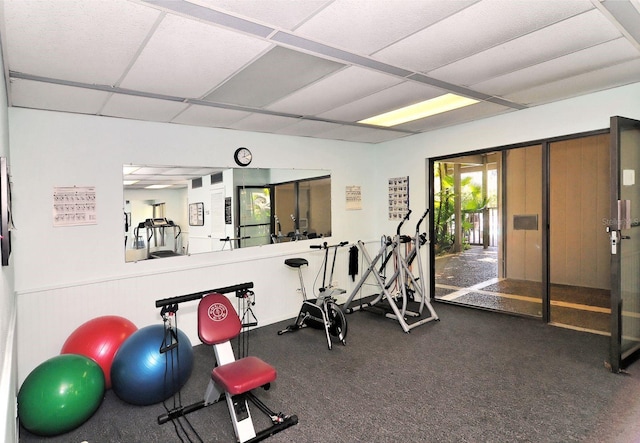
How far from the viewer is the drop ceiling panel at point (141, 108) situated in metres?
3.08

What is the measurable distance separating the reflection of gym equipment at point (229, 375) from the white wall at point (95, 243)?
1.08 metres

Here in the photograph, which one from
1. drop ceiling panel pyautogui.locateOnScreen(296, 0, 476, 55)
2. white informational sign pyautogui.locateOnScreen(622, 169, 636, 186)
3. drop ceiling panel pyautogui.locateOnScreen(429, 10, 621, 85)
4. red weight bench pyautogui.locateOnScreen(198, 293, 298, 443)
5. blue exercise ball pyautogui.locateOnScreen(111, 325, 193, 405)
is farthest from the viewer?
white informational sign pyautogui.locateOnScreen(622, 169, 636, 186)

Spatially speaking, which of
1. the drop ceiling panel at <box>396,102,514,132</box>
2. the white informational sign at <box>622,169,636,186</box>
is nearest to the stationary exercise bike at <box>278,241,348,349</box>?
the drop ceiling panel at <box>396,102,514,132</box>

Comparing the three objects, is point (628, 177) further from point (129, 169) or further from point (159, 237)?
Answer: point (129, 169)

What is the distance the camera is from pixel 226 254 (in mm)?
4258

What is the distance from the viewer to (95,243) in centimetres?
344

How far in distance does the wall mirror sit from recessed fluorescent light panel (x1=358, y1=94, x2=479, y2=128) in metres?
1.18

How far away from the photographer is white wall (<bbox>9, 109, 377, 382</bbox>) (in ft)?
10.2

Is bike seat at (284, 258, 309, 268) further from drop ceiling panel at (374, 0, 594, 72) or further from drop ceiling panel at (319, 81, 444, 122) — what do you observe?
drop ceiling panel at (374, 0, 594, 72)

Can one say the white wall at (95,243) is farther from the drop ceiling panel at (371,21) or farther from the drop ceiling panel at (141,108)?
A: the drop ceiling panel at (371,21)

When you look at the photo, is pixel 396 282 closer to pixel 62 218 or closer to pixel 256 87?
pixel 256 87

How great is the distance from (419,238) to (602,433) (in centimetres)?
267

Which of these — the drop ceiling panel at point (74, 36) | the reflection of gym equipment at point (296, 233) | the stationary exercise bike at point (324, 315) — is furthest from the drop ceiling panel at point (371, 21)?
the reflection of gym equipment at point (296, 233)

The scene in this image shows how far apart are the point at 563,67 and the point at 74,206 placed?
4.28 metres
